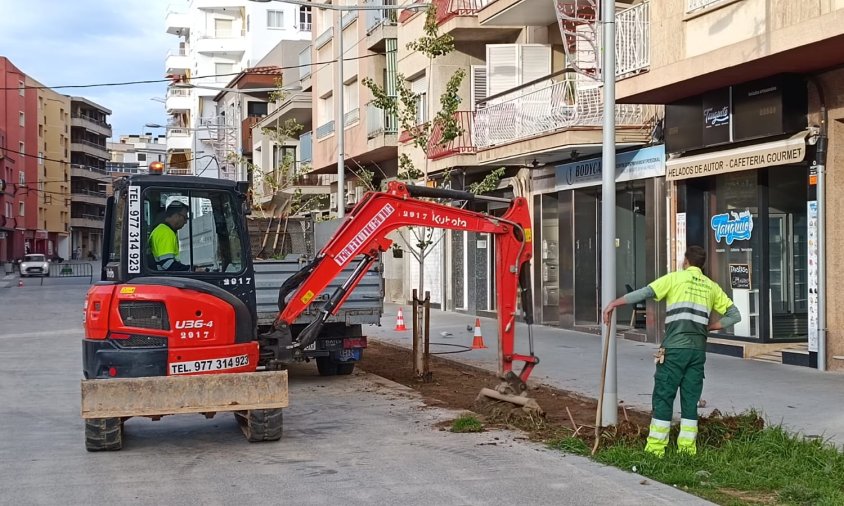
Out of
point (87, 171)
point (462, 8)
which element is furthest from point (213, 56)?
point (462, 8)

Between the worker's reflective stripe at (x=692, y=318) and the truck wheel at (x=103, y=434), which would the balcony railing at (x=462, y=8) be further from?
the truck wheel at (x=103, y=434)

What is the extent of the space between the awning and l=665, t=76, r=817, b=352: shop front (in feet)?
0.05

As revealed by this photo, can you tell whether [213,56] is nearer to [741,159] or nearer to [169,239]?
[741,159]

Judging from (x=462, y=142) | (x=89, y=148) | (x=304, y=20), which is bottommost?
(x=462, y=142)

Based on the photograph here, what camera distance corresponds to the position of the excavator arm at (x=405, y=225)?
10.8 meters

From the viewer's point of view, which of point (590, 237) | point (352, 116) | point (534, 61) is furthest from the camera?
point (352, 116)

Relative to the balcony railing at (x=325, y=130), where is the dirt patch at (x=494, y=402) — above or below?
below

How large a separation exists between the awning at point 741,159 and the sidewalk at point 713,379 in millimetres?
2965

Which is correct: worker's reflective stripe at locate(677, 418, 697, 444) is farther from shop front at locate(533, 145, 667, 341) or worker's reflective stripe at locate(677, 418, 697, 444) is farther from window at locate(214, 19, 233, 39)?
window at locate(214, 19, 233, 39)

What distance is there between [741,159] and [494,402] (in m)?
6.35

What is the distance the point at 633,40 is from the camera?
55.0 feet

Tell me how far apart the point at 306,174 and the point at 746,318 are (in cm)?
2545

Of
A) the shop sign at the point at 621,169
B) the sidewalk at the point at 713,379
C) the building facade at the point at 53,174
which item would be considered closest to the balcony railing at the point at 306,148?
the shop sign at the point at 621,169

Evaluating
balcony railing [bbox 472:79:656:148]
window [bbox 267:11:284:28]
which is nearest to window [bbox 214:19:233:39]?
window [bbox 267:11:284:28]
